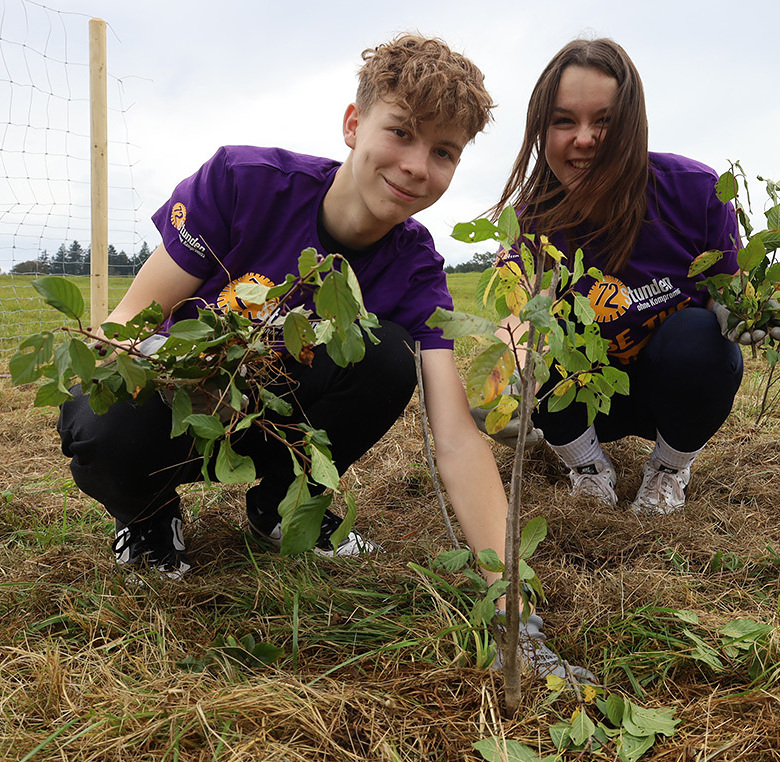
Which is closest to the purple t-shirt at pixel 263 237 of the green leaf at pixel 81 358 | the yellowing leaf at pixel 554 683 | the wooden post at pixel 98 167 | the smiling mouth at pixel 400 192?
the smiling mouth at pixel 400 192

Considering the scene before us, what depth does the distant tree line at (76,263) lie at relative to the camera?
5.39m

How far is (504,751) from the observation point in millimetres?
979

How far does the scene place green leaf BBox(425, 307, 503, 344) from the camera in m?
0.84

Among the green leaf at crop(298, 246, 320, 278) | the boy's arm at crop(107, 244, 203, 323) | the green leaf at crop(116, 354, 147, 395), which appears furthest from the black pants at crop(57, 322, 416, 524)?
the green leaf at crop(298, 246, 320, 278)

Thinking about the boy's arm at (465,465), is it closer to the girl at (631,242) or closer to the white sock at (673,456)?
the girl at (631,242)

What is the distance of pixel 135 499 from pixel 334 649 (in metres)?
0.60

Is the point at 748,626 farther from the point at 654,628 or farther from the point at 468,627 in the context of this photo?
the point at 468,627

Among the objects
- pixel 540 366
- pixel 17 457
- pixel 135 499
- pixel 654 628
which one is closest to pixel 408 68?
pixel 540 366

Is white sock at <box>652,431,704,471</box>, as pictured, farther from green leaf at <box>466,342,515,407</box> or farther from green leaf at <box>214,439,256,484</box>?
green leaf at <box>214,439,256,484</box>

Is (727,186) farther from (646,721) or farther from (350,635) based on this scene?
(350,635)

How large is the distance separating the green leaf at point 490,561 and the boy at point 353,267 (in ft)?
1.11

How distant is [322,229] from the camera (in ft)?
5.61

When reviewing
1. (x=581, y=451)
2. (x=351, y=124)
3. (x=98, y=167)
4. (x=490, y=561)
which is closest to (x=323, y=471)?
(x=490, y=561)

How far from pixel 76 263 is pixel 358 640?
16.7 ft
